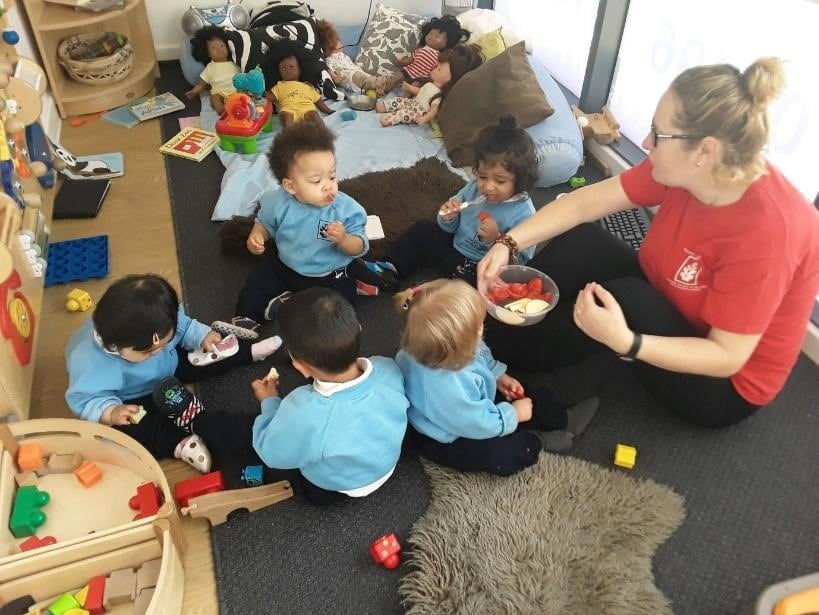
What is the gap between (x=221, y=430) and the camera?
61.7 inches

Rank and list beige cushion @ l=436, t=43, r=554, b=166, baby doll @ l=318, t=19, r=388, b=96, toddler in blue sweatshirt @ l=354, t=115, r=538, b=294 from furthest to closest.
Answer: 1. baby doll @ l=318, t=19, r=388, b=96
2. beige cushion @ l=436, t=43, r=554, b=166
3. toddler in blue sweatshirt @ l=354, t=115, r=538, b=294

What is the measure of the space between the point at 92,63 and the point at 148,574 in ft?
7.69

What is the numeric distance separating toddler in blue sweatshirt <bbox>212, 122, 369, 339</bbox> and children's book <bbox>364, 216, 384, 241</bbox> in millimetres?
273

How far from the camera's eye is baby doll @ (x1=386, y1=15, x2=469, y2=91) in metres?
3.01

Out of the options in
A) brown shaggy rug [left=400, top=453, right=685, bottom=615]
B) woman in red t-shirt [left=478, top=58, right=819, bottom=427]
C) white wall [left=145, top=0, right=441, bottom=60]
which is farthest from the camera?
white wall [left=145, top=0, right=441, bottom=60]

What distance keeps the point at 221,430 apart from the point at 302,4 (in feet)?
8.02

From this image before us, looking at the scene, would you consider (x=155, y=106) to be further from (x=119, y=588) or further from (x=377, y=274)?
(x=119, y=588)

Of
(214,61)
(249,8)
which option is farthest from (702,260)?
(249,8)

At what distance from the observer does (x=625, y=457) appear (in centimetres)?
161

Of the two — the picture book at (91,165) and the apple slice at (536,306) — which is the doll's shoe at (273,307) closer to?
the apple slice at (536,306)

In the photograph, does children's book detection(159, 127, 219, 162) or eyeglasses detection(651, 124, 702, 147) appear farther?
children's book detection(159, 127, 219, 162)

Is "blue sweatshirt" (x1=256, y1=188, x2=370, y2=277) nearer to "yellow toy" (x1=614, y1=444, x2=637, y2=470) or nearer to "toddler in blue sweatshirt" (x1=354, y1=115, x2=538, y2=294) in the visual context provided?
"toddler in blue sweatshirt" (x1=354, y1=115, x2=538, y2=294)

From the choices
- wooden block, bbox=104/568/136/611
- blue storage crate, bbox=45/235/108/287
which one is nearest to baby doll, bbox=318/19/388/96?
blue storage crate, bbox=45/235/108/287

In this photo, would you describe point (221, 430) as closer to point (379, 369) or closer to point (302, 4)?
point (379, 369)
